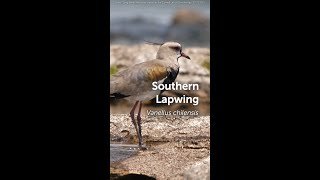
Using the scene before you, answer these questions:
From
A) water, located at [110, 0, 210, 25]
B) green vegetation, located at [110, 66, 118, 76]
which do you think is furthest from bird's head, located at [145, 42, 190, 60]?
green vegetation, located at [110, 66, 118, 76]

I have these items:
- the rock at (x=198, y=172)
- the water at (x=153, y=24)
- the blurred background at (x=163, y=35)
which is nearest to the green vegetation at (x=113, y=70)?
Answer: the blurred background at (x=163, y=35)

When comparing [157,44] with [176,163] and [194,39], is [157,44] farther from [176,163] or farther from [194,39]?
[176,163]

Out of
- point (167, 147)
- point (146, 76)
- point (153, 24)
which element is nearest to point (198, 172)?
point (167, 147)

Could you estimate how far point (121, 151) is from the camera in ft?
13.5

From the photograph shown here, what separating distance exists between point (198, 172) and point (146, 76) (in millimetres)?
700

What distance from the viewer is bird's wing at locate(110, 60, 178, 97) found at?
13.6 feet

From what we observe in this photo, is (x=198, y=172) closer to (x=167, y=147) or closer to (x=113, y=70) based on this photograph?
(x=167, y=147)

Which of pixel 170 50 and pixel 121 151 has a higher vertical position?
pixel 170 50

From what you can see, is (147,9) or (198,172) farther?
(147,9)

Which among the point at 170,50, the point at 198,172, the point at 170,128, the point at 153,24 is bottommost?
the point at 198,172

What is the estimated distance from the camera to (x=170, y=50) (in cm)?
414

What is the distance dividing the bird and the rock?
37cm

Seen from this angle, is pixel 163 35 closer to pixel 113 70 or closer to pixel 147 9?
pixel 147 9

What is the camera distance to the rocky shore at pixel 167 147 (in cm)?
405
